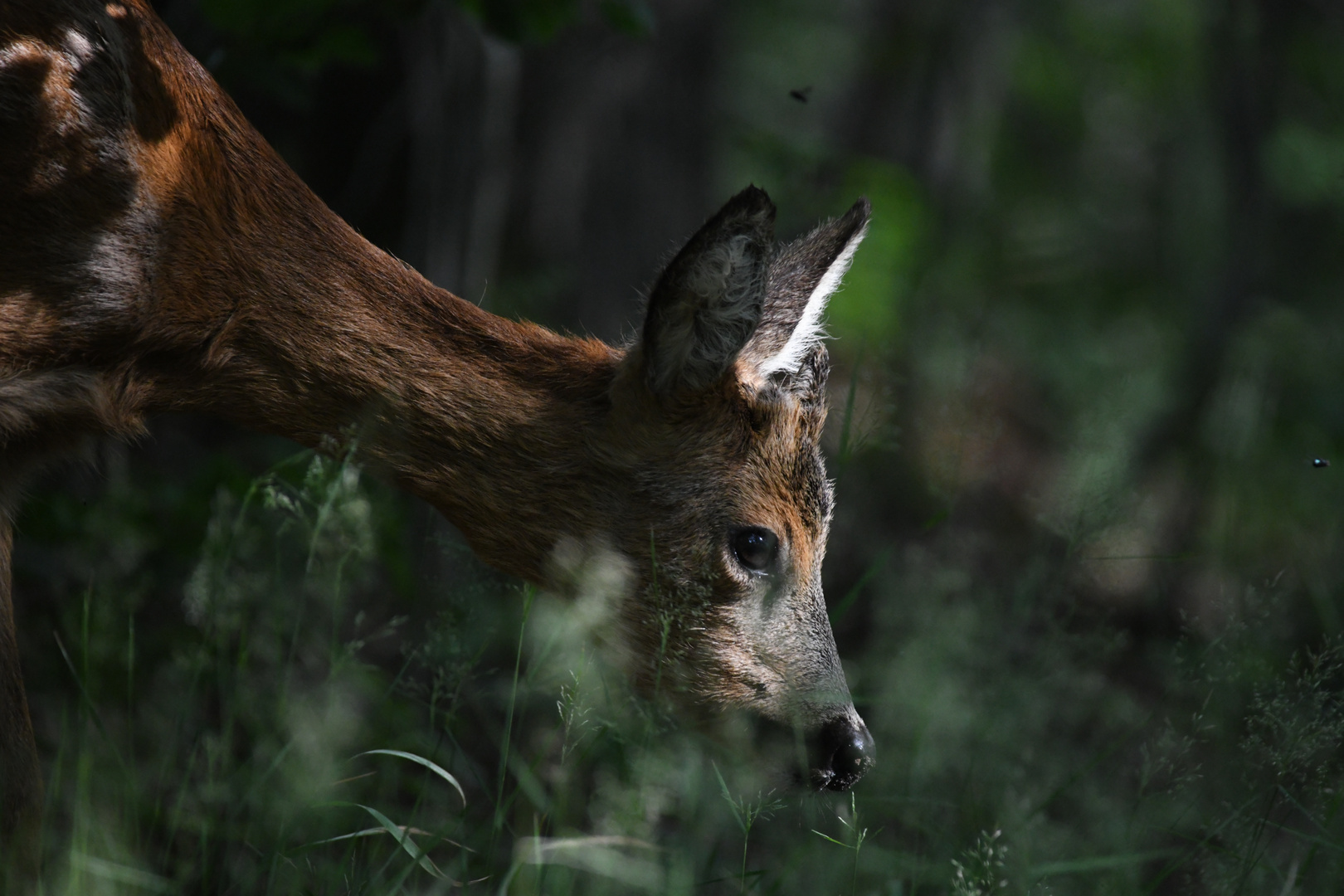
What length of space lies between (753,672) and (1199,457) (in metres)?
5.33

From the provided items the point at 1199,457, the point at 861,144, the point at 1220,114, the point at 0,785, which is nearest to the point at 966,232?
the point at 861,144

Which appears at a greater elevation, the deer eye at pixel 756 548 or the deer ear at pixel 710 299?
the deer ear at pixel 710 299

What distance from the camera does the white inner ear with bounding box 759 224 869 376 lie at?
3.57 metres

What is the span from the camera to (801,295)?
3621 millimetres

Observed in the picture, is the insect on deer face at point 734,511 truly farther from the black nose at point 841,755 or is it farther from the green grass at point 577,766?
the green grass at point 577,766

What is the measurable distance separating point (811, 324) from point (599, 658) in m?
1.13

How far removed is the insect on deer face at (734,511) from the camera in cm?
325

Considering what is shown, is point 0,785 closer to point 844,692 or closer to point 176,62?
point 176,62

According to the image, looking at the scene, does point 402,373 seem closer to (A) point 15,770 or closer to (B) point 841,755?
(A) point 15,770

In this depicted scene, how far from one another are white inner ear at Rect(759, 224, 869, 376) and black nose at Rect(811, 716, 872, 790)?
1007 millimetres

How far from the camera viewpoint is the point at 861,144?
1280 cm

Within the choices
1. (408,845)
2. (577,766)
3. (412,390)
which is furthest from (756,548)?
(408,845)

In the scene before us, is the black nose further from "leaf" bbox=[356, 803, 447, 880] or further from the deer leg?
the deer leg

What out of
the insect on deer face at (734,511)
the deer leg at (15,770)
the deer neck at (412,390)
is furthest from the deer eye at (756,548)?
the deer leg at (15,770)
